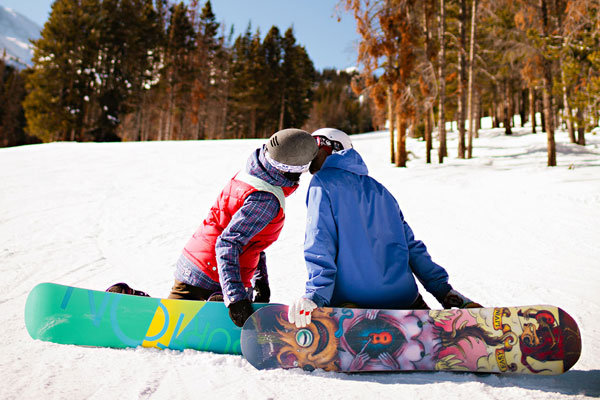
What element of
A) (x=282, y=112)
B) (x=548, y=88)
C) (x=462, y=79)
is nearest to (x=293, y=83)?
(x=282, y=112)

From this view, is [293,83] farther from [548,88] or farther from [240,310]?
[240,310]

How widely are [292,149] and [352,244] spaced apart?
625 mm

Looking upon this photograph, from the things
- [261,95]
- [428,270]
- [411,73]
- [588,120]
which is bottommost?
[428,270]

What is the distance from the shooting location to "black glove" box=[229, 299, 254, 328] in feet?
6.36

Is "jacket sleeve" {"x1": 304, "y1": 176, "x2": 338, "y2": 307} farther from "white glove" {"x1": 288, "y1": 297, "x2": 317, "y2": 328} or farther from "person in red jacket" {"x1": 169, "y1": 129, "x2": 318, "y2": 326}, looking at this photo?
"person in red jacket" {"x1": 169, "y1": 129, "x2": 318, "y2": 326}

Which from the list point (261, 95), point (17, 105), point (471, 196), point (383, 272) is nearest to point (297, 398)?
point (383, 272)

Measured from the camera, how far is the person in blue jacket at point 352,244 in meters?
1.92

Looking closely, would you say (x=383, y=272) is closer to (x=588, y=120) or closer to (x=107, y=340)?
(x=107, y=340)

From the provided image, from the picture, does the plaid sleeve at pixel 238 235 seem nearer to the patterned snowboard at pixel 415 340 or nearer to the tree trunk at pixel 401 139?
the patterned snowboard at pixel 415 340

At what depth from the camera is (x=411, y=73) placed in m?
11.6

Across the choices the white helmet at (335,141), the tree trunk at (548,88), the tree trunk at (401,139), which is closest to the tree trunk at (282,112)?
the tree trunk at (401,139)

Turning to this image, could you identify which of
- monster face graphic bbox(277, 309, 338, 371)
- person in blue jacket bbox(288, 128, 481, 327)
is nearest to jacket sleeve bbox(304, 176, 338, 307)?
person in blue jacket bbox(288, 128, 481, 327)

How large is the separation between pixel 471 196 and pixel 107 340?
7.65m

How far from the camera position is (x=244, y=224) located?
6.44ft
